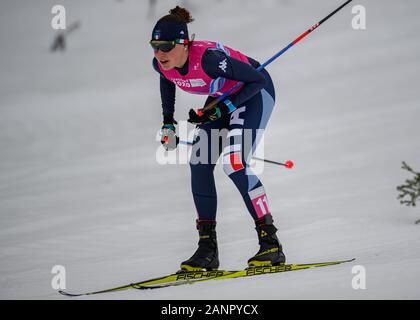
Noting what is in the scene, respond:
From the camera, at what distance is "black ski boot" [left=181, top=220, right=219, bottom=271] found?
16.6 feet

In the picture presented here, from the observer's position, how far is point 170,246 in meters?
6.70

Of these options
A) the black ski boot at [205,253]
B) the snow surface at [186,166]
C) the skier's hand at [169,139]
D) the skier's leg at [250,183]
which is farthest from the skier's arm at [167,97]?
the snow surface at [186,166]

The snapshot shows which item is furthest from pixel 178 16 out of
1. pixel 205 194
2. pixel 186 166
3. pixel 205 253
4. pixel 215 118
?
pixel 186 166

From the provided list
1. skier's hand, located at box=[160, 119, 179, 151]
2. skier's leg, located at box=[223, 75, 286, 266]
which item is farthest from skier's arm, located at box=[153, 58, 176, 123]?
skier's leg, located at box=[223, 75, 286, 266]

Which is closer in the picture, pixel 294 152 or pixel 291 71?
pixel 294 152

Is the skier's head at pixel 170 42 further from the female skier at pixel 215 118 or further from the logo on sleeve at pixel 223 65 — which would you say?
the logo on sleeve at pixel 223 65

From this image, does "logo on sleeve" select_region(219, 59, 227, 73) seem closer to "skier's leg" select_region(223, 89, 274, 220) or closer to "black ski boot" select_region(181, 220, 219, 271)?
"skier's leg" select_region(223, 89, 274, 220)

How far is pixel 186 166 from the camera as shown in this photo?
13320 mm

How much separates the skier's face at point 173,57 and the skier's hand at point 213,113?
0.37 m

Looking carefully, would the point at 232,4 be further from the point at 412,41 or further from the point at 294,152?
the point at 294,152

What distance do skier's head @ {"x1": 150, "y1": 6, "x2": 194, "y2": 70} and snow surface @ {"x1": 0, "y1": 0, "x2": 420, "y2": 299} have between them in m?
1.67

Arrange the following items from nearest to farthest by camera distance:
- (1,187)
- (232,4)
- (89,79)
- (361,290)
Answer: (361,290) → (1,187) → (89,79) → (232,4)

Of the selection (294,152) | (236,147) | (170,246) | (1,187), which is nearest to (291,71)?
(294,152)

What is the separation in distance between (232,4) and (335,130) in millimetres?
15445
